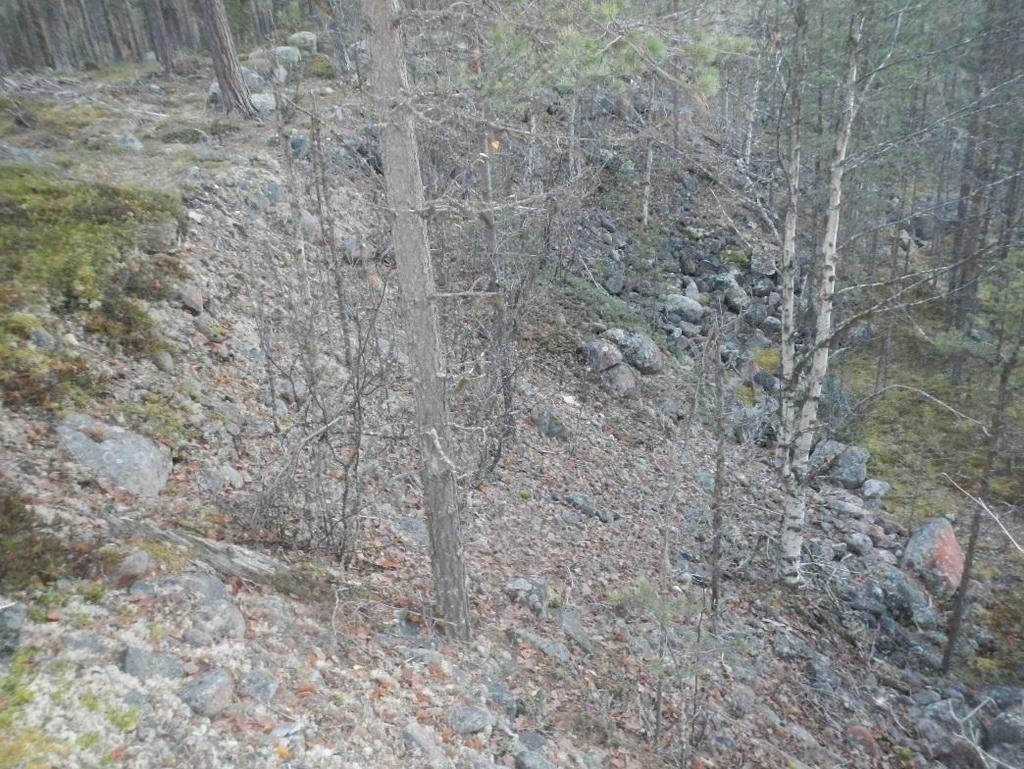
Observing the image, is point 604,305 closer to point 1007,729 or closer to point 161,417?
point 1007,729

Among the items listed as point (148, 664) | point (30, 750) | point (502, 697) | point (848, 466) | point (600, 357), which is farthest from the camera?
point (600, 357)

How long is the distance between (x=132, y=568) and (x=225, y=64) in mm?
13210

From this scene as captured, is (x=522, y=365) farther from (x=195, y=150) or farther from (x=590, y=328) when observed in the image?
(x=195, y=150)

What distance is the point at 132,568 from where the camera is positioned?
4273 mm

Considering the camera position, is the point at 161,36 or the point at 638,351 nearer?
the point at 638,351

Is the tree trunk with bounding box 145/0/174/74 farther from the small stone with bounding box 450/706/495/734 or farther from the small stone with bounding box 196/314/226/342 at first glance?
the small stone with bounding box 450/706/495/734

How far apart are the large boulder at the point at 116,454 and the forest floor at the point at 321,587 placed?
0.10 m

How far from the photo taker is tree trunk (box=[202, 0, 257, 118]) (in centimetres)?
1327

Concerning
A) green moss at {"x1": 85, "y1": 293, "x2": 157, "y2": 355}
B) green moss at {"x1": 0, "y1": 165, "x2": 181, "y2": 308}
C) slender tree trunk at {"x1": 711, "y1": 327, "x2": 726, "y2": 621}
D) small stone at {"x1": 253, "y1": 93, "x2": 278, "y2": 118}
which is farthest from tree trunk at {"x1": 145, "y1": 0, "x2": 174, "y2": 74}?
slender tree trunk at {"x1": 711, "y1": 327, "x2": 726, "y2": 621}

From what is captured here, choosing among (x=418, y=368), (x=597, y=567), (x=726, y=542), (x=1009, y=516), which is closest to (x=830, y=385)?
(x=1009, y=516)

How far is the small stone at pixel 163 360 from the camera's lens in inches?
264

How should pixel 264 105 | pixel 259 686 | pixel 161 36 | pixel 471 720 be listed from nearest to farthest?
pixel 259 686 < pixel 471 720 < pixel 264 105 < pixel 161 36

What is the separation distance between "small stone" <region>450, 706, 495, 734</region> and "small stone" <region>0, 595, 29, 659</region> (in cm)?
280

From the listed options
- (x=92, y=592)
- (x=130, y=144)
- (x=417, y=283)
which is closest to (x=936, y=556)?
(x=417, y=283)
